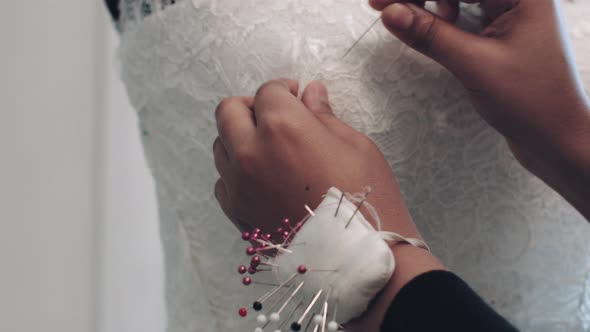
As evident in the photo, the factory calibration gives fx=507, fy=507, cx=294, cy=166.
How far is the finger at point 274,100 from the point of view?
0.49 meters

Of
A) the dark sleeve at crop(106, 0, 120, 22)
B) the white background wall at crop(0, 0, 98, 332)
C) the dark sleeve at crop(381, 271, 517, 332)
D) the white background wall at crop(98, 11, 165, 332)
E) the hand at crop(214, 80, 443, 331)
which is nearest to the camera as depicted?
the dark sleeve at crop(381, 271, 517, 332)

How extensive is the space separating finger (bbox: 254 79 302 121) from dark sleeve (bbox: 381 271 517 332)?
0.66 ft

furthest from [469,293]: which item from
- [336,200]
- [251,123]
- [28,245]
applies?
[28,245]

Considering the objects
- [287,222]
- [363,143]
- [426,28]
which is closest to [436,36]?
[426,28]

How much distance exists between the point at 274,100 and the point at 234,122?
0.05 metres

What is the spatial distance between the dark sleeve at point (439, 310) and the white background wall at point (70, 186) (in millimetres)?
1057

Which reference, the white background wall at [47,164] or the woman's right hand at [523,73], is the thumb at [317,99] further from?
the white background wall at [47,164]

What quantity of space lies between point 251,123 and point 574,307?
1.39ft

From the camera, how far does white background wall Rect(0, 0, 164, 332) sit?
1.16m

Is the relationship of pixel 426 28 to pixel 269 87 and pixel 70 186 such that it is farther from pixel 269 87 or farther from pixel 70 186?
pixel 70 186

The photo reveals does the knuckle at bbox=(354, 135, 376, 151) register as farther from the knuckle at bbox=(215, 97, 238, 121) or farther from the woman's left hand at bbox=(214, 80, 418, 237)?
the knuckle at bbox=(215, 97, 238, 121)

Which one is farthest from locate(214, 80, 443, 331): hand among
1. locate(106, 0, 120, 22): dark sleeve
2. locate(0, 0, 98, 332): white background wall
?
locate(0, 0, 98, 332): white background wall

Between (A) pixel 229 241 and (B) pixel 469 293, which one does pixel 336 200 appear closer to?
(B) pixel 469 293

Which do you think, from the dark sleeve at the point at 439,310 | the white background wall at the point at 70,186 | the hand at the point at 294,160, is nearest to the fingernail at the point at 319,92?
the hand at the point at 294,160
